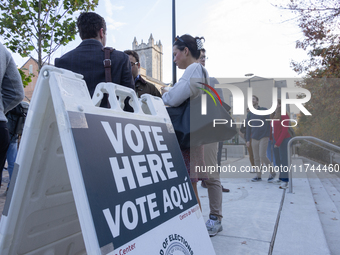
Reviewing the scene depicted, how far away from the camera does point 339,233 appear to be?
117 inches

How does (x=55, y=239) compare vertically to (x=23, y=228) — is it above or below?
below

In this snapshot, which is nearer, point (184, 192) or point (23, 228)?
point (23, 228)

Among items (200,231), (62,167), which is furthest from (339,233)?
(62,167)

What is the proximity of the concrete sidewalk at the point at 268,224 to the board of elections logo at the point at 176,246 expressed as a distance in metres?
Answer: 0.97

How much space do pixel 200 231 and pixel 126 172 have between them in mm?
647

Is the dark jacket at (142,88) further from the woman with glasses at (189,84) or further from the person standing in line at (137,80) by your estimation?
the woman with glasses at (189,84)

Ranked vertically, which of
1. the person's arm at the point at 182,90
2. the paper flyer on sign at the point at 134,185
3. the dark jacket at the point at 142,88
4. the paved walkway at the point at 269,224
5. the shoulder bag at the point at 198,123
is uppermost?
the dark jacket at the point at 142,88

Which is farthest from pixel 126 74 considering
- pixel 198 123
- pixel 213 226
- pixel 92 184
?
pixel 213 226

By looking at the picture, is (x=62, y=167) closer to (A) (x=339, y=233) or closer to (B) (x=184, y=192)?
(B) (x=184, y=192)

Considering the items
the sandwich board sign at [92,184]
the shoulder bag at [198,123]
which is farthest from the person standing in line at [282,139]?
the sandwich board sign at [92,184]

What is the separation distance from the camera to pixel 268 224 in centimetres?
307

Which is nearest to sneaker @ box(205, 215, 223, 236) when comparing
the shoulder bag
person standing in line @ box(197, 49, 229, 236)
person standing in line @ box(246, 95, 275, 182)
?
person standing in line @ box(197, 49, 229, 236)

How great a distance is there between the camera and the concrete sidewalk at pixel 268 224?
243 centimetres

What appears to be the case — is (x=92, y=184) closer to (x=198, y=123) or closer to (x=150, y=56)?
(x=198, y=123)
